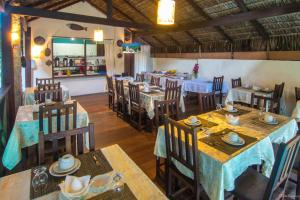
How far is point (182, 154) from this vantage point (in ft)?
5.69

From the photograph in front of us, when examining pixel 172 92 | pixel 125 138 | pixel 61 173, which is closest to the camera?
pixel 61 173

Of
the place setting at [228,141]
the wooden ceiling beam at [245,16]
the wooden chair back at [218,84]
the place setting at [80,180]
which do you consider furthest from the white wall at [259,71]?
the place setting at [80,180]

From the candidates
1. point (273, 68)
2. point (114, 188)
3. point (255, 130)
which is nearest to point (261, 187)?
point (255, 130)

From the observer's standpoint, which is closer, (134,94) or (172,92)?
(172,92)

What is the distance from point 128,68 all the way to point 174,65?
2047 mm

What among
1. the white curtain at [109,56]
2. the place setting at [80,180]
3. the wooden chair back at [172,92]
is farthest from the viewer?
the white curtain at [109,56]

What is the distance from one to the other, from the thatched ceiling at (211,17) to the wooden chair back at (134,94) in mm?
2497

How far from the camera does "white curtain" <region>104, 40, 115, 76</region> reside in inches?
301

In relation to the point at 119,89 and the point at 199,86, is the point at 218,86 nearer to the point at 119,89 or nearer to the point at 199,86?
the point at 199,86

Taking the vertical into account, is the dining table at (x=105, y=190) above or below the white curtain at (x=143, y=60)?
below

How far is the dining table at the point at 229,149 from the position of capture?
1.47 meters

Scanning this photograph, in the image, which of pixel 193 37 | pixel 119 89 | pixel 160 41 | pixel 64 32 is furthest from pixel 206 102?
pixel 64 32

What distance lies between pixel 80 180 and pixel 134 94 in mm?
3096

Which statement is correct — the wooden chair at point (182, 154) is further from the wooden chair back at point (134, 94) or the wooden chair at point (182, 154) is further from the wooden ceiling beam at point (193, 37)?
the wooden ceiling beam at point (193, 37)
